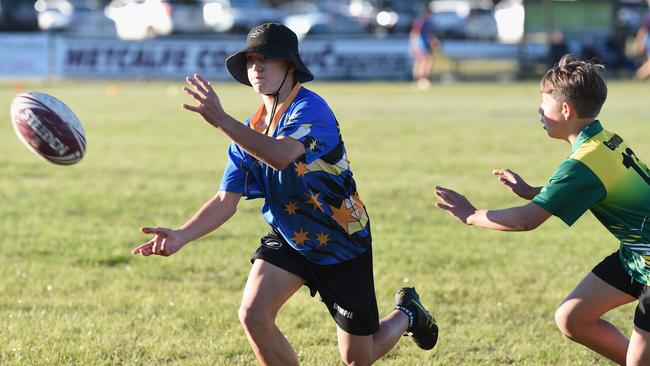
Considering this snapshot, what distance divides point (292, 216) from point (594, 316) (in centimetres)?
152

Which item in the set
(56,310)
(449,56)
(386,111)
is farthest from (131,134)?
(449,56)

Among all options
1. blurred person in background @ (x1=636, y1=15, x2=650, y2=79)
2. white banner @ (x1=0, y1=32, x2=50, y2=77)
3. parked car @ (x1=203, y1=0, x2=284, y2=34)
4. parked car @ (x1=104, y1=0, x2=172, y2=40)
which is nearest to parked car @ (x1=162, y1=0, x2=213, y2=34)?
parked car @ (x1=104, y1=0, x2=172, y2=40)

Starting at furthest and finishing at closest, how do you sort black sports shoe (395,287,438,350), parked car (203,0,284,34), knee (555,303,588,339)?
parked car (203,0,284,34), black sports shoe (395,287,438,350), knee (555,303,588,339)

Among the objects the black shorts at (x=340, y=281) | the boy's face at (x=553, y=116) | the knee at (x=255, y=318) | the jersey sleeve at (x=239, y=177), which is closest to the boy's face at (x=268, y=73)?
the jersey sleeve at (x=239, y=177)

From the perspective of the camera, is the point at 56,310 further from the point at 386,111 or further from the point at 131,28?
the point at 131,28

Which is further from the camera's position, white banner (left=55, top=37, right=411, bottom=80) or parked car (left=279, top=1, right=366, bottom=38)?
parked car (left=279, top=1, right=366, bottom=38)

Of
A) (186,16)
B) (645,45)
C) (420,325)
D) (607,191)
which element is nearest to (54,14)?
(186,16)

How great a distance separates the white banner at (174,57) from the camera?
31.2 m

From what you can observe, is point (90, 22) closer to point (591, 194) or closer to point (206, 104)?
point (206, 104)

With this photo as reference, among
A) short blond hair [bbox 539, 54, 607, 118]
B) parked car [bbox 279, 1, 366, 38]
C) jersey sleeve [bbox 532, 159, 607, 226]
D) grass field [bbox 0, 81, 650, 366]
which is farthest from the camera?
parked car [bbox 279, 1, 366, 38]

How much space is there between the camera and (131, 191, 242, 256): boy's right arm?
16.2ft

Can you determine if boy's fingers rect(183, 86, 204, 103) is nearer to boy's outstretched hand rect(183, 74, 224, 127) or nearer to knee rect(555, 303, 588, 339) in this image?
boy's outstretched hand rect(183, 74, 224, 127)

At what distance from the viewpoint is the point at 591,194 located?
4.52 meters

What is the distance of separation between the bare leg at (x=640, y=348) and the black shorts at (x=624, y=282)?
0.03 metres
